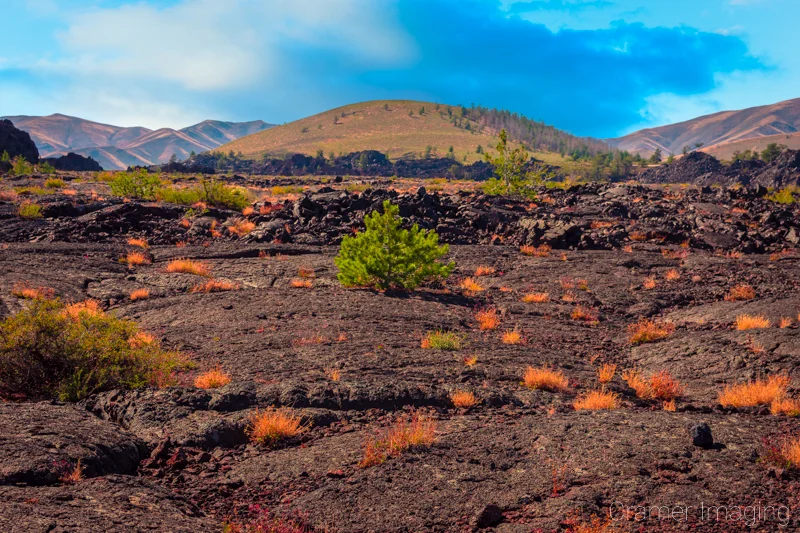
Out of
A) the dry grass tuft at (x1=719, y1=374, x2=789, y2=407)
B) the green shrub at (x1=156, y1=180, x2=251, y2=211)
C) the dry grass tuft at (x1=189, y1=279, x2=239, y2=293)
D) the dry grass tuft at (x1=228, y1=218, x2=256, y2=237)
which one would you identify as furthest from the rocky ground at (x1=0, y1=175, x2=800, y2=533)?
the green shrub at (x1=156, y1=180, x2=251, y2=211)

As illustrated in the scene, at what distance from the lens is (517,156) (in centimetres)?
→ 3922

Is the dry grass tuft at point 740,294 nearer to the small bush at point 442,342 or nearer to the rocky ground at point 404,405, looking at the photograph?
the rocky ground at point 404,405

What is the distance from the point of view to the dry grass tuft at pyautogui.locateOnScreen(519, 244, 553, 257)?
21.2 metres

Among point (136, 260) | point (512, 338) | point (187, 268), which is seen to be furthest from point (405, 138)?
point (512, 338)

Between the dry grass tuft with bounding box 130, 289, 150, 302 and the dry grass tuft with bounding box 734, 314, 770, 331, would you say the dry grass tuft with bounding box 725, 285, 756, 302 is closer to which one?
the dry grass tuft with bounding box 734, 314, 770, 331

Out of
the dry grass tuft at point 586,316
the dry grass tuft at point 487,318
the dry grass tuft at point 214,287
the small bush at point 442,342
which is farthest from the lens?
the dry grass tuft at point 214,287

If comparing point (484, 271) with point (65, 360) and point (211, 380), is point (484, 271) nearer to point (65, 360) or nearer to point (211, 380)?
point (211, 380)

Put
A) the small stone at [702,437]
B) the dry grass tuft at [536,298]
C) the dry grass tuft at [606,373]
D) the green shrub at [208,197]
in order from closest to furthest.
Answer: the small stone at [702,437] → the dry grass tuft at [606,373] → the dry grass tuft at [536,298] → the green shrub at [208,197]

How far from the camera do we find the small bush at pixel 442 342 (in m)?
10.3

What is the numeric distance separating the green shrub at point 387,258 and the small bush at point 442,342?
3.91 m

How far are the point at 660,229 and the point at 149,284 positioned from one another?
23.9m

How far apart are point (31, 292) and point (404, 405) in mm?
10393

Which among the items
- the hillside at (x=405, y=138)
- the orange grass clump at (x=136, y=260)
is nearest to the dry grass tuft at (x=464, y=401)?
the orange grass clump at (x=136, y=260)

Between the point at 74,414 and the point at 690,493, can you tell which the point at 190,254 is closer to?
the point at 74,414
